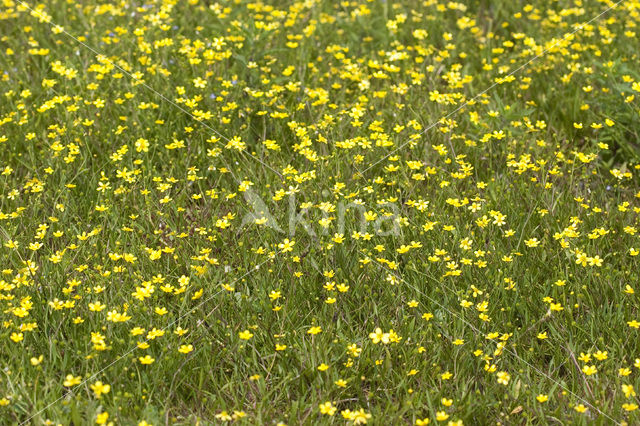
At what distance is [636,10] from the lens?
5.64m

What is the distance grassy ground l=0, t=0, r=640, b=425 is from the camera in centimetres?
277

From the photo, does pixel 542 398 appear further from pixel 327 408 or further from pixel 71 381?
pixel 71 381

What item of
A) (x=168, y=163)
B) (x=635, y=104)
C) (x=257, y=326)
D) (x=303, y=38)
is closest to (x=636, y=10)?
(x=635, y=104)

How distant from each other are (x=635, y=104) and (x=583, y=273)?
1.51 metres

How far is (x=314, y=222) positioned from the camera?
11.5ft

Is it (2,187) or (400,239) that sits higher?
(2,187)

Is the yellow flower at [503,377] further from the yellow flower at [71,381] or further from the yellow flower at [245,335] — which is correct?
the yellow flower at [71,381]

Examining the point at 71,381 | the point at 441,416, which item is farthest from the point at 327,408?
the point at 71,381

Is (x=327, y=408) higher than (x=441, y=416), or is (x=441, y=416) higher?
(x=327, y=408)

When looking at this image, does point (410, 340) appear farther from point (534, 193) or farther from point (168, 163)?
point (168, 163)

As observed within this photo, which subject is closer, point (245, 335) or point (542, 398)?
point (542, 398)

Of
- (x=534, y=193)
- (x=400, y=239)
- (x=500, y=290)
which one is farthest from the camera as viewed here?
(x=534, y=193)

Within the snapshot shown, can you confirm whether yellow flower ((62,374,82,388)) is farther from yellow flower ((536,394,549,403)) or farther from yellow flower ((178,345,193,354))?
yellow flower ((536,394,549,403))

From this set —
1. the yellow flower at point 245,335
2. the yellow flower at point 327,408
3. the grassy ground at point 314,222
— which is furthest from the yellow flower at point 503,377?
the yellow flower at point 245,335
